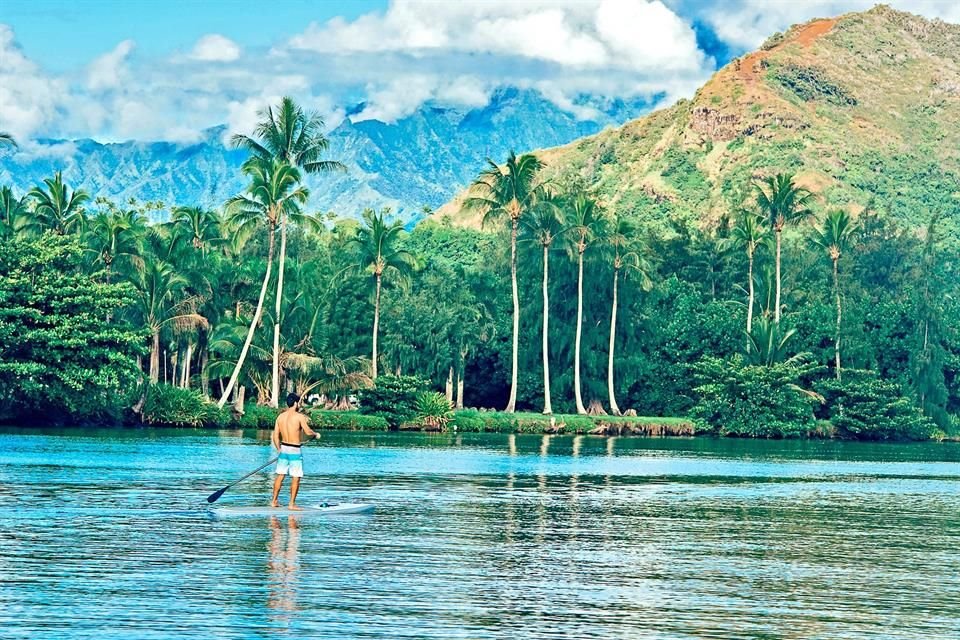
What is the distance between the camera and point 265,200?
74062 mm

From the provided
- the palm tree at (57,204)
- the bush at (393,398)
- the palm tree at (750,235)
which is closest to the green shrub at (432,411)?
the bush at (393,398)

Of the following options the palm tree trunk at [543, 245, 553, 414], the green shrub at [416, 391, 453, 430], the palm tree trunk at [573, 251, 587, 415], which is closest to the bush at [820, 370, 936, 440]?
the palm tree trunk at [573, 251, 587, 415]

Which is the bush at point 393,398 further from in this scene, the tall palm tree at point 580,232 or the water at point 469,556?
the water at point 469,556

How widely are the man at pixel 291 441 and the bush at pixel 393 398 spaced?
4885cm

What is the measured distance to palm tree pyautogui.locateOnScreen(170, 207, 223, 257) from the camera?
9056 cm

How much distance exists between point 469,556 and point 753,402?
6558 cm

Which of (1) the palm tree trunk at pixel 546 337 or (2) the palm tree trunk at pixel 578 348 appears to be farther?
(2) the palm tree trunk at pixel 578 348

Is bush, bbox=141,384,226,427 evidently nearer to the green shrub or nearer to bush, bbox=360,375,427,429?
bush, bbox=360,375,427,429

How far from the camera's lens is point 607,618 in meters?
16.8

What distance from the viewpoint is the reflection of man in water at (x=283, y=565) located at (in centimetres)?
1698

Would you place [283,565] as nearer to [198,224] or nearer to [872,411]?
[872,411]

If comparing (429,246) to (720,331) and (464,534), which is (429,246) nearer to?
(720,331)

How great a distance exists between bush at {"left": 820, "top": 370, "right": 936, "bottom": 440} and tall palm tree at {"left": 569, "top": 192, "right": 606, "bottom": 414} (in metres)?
15.1

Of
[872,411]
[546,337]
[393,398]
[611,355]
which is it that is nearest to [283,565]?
[393,398]
